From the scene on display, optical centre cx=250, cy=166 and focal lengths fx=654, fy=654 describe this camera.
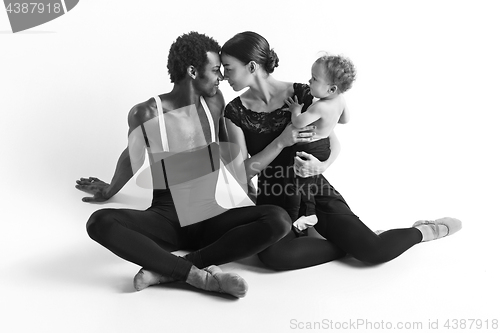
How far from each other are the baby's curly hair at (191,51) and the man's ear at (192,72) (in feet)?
0.04

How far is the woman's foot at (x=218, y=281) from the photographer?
258cm

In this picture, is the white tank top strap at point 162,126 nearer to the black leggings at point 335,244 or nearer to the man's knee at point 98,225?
the man's knee at point 98,225

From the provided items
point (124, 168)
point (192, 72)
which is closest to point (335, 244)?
point (192, 72)

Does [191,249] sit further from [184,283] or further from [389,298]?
[389,298]

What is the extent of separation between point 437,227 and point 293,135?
3.27 ft

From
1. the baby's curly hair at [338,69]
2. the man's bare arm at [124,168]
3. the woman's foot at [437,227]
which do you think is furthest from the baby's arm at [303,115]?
the woman's foot at [437,227]

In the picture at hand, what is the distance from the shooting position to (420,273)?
2.92m

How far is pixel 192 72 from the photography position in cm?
296

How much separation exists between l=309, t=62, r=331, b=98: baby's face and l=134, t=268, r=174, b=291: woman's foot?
1.03 meters

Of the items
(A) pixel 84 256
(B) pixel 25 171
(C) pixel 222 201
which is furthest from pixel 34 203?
(C) pixel 222 201

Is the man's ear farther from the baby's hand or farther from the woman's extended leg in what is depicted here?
the woman's extended leg

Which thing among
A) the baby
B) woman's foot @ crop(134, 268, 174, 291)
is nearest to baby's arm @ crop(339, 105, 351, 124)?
the baby

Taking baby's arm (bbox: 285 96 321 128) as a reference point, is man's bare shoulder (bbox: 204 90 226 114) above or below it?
above

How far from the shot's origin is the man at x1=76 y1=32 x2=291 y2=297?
2633 millimetres
